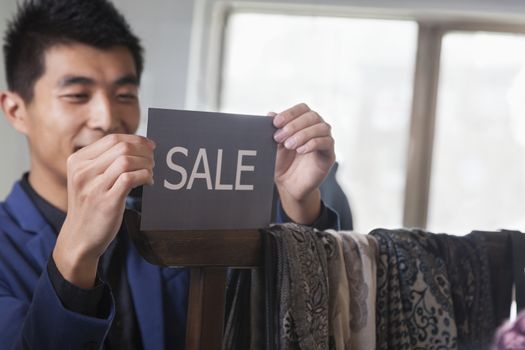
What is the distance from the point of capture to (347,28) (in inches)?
93.7

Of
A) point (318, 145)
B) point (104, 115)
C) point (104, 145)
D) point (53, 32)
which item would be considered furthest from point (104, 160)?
point (53, 32)

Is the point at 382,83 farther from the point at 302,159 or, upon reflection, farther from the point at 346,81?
the point at 302,159

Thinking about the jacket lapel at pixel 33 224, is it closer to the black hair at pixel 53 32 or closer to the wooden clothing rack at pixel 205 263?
the black hair at pixel 53 32

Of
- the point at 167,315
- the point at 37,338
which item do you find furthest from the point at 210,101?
the point at 37,338

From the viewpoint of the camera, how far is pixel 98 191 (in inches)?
24.4

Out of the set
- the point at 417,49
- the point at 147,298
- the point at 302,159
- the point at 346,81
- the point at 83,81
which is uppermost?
the point at 417,49

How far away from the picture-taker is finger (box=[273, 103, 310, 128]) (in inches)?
26.0

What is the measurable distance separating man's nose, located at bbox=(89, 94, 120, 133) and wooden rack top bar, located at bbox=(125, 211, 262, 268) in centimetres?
46

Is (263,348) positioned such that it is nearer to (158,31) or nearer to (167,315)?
(167,315)

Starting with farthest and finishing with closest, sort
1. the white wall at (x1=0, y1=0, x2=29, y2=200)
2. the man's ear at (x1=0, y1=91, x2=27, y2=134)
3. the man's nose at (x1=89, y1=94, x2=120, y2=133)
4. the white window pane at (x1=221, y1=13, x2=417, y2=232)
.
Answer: the white window pane at (x1=221, y1=13, x2=417, y2=232) < the white wall at (x1=0, y1=0, x2=29, y2=200) < the man's ear at (x1=0, y1=91, x2=27, y2=134) < the man's nose at (x1=89, y1=94, x2=120, y2=133)

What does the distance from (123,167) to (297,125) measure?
0.21 m

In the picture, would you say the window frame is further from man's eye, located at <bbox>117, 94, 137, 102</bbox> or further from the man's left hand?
the man's left hand

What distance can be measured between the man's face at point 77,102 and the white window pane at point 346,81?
130 cm

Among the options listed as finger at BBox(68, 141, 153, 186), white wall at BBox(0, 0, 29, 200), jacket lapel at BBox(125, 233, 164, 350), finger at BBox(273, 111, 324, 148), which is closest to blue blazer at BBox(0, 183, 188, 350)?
jacket lapel at BBox(125, 233, 164, 350)
